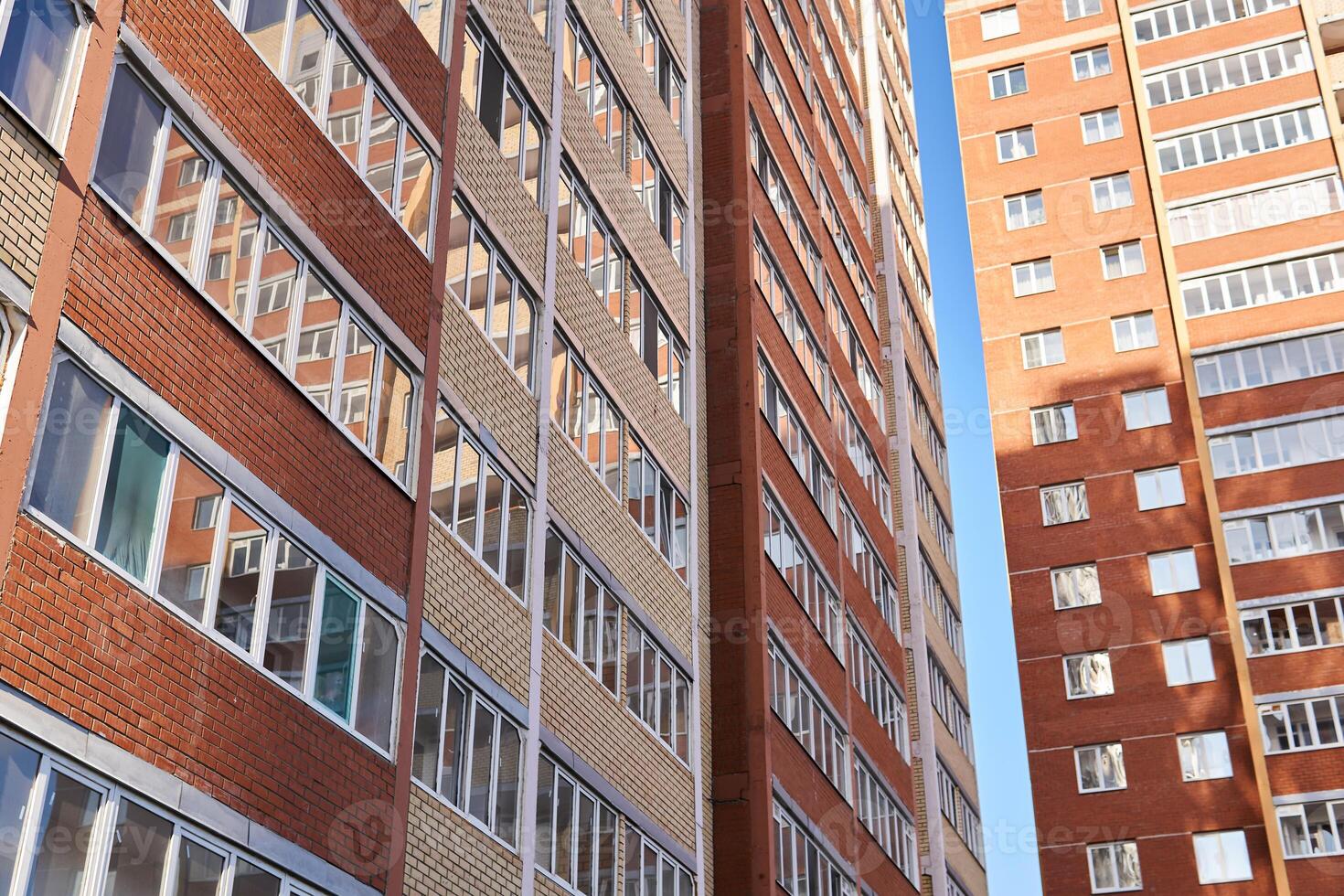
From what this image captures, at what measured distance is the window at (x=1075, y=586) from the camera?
5250 centimetres

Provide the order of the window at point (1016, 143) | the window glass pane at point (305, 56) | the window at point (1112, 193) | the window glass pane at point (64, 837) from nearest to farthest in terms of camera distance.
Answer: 1. the window glass pane at point (64, 837)
2. the window glass pane at point (305, 56)
3. the window at point (1112, 193)
4. the window at point (1016, 143)

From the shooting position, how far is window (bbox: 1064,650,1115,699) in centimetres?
5097

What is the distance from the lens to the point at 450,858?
1736 cm

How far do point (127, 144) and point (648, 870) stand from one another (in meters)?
14.2

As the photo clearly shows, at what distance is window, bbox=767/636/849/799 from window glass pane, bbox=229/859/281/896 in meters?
16.5

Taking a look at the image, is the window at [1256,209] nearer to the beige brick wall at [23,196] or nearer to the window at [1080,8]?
the window at [1080,8]

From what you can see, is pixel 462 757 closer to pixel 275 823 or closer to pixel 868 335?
pixel 275 823

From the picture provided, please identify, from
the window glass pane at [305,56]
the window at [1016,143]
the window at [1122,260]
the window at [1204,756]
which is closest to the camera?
the window glass pane at [305,56]

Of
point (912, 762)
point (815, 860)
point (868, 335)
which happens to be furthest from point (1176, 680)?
point (815, 860)

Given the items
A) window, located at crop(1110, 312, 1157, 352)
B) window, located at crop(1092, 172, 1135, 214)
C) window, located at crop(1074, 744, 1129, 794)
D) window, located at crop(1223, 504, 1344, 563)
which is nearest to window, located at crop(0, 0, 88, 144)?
window, located at crop(1074, 744, 1129, 794)

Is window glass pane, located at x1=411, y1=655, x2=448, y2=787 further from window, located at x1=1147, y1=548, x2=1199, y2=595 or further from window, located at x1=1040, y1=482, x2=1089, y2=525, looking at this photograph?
window, located at x1=1040, y1=482, x2=1089, y2=525

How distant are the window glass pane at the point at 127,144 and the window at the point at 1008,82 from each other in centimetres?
5222

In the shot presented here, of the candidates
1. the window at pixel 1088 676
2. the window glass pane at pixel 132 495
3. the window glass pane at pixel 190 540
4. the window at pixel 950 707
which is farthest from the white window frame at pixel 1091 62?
the window glass pane at pixel 132 495

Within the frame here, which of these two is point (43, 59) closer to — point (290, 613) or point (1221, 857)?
point (290, 613)
